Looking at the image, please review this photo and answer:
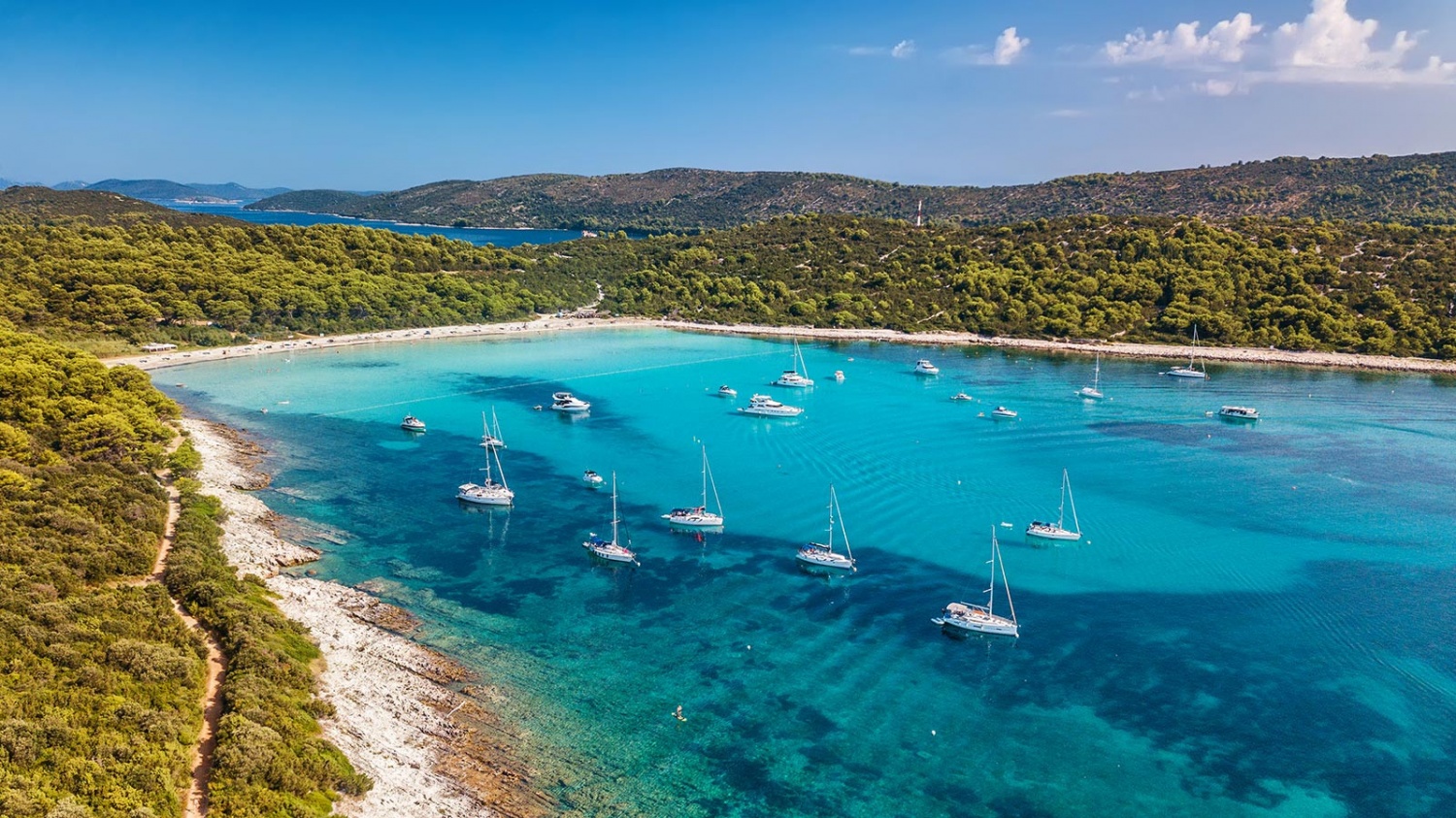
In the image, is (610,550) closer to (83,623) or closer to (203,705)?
(203,705)

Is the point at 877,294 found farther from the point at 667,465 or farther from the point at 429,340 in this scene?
the point at 667,465

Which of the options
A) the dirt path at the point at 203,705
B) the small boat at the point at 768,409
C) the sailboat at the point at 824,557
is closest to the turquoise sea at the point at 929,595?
the sailboat at the point at 824,557

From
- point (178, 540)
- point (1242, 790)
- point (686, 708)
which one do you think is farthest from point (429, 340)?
point (1242, 790)

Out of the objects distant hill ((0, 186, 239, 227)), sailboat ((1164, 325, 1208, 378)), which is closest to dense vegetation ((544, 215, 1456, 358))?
sailboat ((1164, 325, 1208, 378))

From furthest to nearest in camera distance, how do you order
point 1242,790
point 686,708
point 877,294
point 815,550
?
point 877,294, point 815,550, point 686,708, point 1242,790

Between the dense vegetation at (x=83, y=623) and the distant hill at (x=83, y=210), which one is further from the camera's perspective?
the distant hill at (x=83, y=210)

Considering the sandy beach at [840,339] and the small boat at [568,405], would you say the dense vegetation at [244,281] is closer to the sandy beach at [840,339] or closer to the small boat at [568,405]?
the sandy beach at [840,339]

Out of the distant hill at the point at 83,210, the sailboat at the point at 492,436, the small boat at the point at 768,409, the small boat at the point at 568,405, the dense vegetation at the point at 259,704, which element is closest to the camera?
the dense vegetation at the point at 259,704
